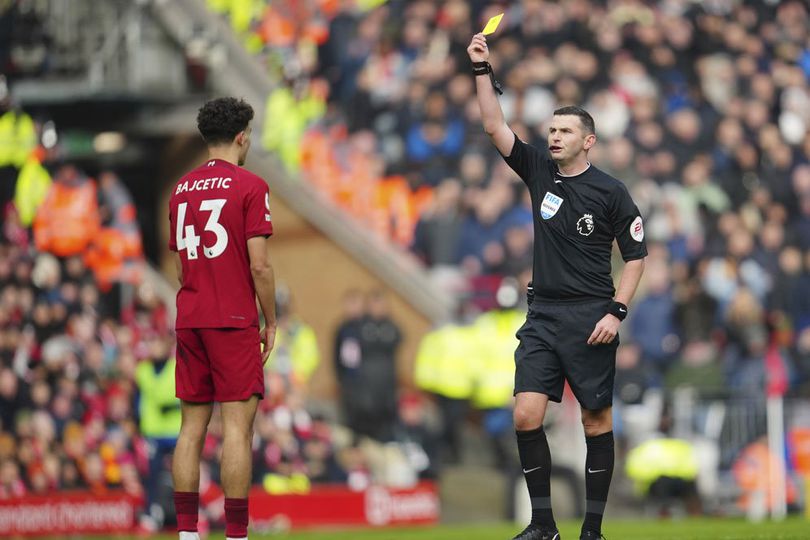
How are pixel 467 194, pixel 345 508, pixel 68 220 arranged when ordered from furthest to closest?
1. pixel 68 220
2. pixel 467 194
3. pixel 345 508

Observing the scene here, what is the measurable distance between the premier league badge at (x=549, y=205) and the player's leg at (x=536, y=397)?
534mm

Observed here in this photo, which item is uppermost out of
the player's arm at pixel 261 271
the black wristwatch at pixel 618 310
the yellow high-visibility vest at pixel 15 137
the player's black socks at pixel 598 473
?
the yellow high-visibility vest at pixel 15 137

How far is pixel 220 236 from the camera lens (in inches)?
344

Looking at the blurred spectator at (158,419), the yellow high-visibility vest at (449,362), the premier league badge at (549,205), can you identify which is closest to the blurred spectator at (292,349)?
the blurred spectator at (158,419)

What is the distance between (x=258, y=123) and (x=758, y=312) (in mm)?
6870

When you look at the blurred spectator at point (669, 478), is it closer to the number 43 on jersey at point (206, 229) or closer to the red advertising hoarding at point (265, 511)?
the red advertising hoarding at point (265, 511)

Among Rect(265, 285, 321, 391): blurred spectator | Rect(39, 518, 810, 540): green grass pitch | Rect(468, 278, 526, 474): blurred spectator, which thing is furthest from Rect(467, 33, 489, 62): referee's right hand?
Rect(265, 285, 321, 391): blurred spectator

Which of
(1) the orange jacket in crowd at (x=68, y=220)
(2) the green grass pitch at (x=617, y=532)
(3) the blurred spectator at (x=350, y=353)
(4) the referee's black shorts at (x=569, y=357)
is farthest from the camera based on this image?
(1) the orange jacket in crowd at (x=68, y=220)

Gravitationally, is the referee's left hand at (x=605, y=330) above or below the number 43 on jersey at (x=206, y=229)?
below

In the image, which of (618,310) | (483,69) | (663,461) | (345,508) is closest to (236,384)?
(618,310)

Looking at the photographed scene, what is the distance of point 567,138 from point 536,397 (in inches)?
57.0

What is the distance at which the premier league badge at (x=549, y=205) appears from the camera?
9172 millimetres

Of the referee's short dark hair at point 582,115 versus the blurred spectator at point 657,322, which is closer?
the referee's short dark hair at point 582,115

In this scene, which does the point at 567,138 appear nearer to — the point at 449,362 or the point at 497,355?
the point at 497,355
